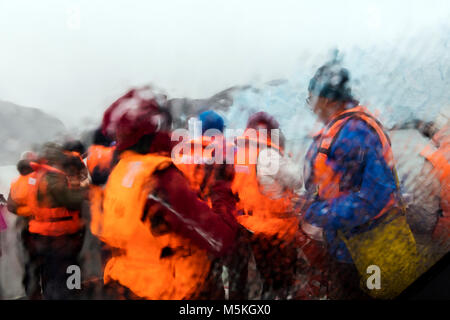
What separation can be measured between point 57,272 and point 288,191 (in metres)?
1.06

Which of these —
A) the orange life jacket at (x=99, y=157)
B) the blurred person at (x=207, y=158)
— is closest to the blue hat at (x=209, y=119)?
the blurred person at (x=207, y=158)

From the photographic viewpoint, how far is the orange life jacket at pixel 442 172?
158 cm

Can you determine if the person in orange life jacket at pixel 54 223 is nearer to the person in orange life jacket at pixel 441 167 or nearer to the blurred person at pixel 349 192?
the blurred person at pixel 349 192

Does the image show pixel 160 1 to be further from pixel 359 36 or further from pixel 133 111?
pixel 359 36

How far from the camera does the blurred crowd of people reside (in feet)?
4.70

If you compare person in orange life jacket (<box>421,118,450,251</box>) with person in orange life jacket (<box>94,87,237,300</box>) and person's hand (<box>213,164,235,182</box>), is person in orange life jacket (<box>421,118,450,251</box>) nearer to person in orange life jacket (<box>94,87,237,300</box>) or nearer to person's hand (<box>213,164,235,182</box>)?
person's hand (<box>213,164,235,182</box>)

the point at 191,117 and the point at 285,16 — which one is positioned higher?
the point at 285,16

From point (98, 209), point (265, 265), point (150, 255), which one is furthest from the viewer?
point (265, 265)

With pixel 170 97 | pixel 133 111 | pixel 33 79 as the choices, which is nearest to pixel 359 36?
pixel 170 97

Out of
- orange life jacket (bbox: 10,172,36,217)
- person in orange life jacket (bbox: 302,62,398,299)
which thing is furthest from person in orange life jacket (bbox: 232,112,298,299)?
orange life jacket (bbox: 10,172,36,217)

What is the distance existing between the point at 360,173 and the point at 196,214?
2.30 feet

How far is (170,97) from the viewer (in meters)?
1.49

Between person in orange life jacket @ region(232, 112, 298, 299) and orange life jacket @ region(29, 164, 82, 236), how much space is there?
2.31ft
